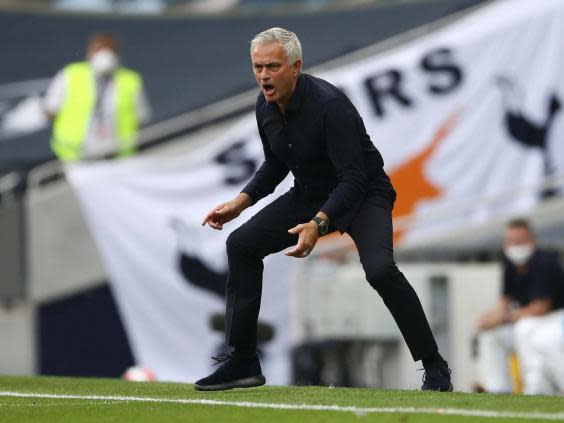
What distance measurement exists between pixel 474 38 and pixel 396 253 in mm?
2030

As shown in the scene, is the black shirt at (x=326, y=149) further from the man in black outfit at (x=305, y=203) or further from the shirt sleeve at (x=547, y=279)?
the shirt sleeve at (x=547, y=279)

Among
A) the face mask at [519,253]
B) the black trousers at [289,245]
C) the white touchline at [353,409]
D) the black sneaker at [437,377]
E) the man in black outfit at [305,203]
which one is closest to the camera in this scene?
the white touchline at [353,409]

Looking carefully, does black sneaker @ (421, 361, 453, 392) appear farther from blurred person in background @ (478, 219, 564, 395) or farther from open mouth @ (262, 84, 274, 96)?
blurred person in background @ (478, 219, 564, 395)

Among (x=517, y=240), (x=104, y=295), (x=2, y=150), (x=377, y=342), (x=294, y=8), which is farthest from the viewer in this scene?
(x=294, y=8)

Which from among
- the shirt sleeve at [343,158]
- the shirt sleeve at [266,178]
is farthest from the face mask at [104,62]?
the shirt sleeve at [343,158]

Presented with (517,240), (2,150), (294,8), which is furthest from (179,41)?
(517,240)

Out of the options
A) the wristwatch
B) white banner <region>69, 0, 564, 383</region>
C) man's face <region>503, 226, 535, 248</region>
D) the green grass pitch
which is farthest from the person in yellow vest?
the wristwatch

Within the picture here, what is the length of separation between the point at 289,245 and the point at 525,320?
5385mm

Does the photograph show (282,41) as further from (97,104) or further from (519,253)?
(97,104)

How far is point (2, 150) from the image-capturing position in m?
24.5

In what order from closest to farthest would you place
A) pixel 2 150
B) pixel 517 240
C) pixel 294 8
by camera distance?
1. pixel 517 240
2. pixel 2 150
3. pixel 294 8

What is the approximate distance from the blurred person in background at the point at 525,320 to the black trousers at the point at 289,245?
5.13 meters

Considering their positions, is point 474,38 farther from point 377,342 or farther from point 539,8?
point 377,342

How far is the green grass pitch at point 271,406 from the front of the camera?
6457 millimetres
